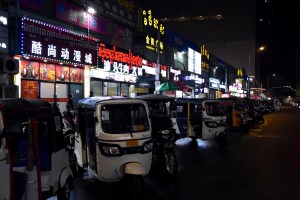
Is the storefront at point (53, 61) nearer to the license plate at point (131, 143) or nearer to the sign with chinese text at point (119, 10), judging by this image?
the sign with chinese text at point (119, 10)

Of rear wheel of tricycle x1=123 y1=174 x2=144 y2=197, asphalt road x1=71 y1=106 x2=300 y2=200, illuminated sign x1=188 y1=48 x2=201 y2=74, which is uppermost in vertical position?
illuminated sign x1=188 y1=48 x2=201 y2=74

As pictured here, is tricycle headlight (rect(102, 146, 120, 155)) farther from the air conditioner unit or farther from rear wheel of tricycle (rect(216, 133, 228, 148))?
rear wheel of tricycle (rect(216, 133, 228, 148))

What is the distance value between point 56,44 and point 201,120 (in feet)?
26.3

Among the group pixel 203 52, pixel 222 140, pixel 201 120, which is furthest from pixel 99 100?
pixel 203 52

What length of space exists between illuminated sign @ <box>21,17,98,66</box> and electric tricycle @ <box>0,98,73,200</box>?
1000 centimetres

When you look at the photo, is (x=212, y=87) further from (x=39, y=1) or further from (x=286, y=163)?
(x=286, y=163)

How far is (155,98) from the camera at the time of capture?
481 inches

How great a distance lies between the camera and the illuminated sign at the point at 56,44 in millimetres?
15516

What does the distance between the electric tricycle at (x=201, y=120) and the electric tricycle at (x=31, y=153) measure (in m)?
8.65

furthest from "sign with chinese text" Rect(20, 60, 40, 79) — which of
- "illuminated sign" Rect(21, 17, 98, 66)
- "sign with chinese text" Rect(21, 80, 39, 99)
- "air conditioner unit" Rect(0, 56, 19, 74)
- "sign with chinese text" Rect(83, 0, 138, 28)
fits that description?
"sign with chinese text" Rect(83, 0, 138, 28)

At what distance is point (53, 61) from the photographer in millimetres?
17750

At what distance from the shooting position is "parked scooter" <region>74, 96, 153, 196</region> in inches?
295

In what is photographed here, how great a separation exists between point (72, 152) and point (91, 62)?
10.3 meters

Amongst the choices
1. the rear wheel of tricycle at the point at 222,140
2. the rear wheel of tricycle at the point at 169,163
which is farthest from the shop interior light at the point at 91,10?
the rear wheel of tricycle at the point at 169,163
